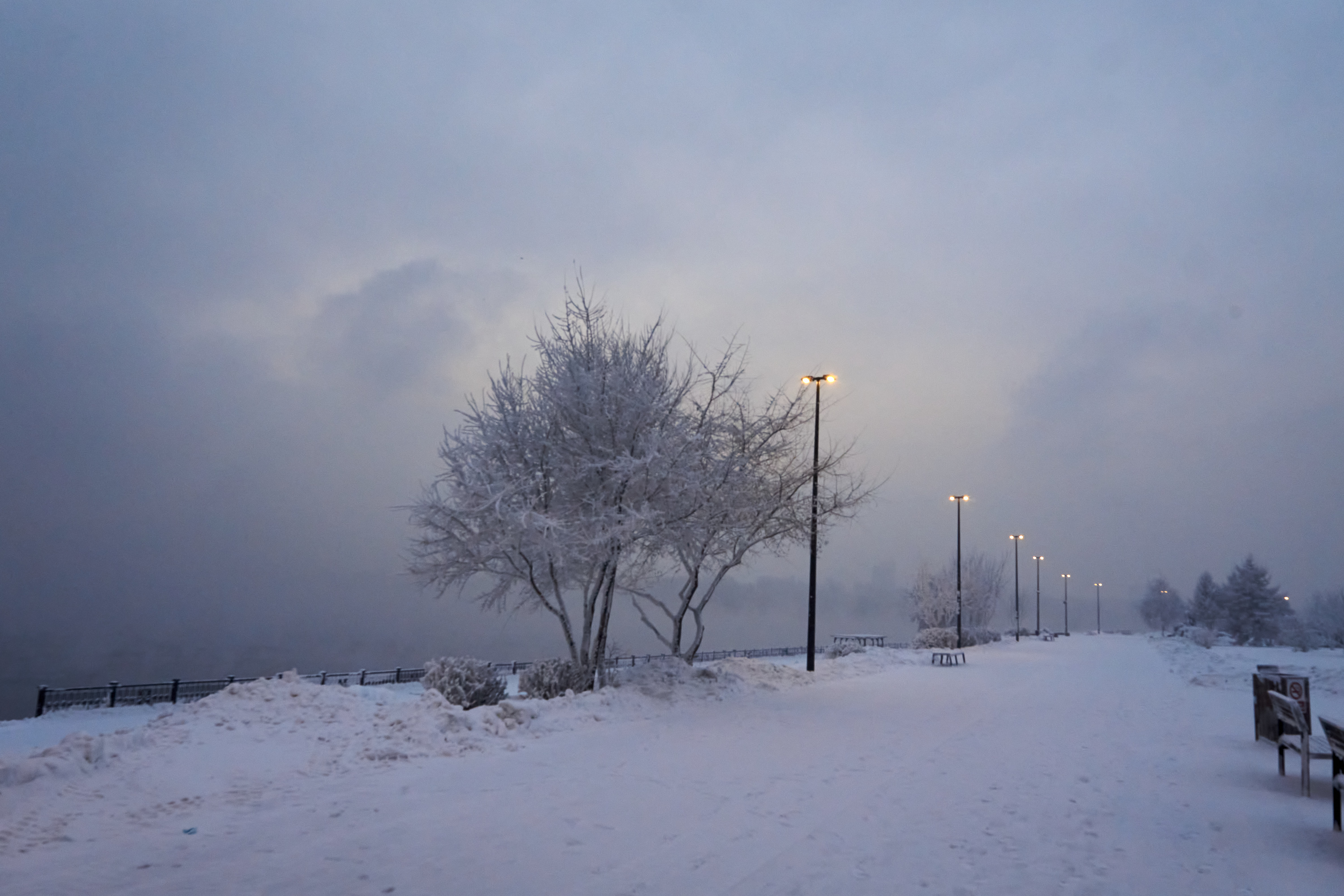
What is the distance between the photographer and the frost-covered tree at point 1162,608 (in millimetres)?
139000

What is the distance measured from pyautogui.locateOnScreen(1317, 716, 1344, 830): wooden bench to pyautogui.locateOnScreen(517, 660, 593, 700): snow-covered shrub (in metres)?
10.8

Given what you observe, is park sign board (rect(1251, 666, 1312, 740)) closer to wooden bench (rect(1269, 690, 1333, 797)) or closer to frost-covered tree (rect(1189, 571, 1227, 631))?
wooden bench (rect(1269, 690, 1333, 797))

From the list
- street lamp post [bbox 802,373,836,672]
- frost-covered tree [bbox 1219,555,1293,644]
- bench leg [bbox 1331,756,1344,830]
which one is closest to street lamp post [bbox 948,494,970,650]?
street lamp post [bbox 802,373,836,672]

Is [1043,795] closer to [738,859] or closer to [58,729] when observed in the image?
[738,859]

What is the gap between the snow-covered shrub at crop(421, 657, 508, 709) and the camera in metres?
12.9

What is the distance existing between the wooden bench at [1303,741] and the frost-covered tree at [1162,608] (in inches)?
5728

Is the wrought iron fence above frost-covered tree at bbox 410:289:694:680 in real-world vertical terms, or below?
below

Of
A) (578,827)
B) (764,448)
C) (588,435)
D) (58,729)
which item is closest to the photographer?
(578,827)

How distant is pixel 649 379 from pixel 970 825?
10401 millimetres

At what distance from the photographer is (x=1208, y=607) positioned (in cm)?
10531

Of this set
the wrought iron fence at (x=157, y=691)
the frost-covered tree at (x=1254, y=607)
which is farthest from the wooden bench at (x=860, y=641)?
the frost-covered tree at (x=1254, y=607)

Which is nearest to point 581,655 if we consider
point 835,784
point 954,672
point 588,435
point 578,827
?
point 588,435

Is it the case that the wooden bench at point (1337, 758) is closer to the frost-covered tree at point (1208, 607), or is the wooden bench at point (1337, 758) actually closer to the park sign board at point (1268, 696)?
→ the park sign board at point (1268, 696)

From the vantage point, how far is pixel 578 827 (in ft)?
21.5
